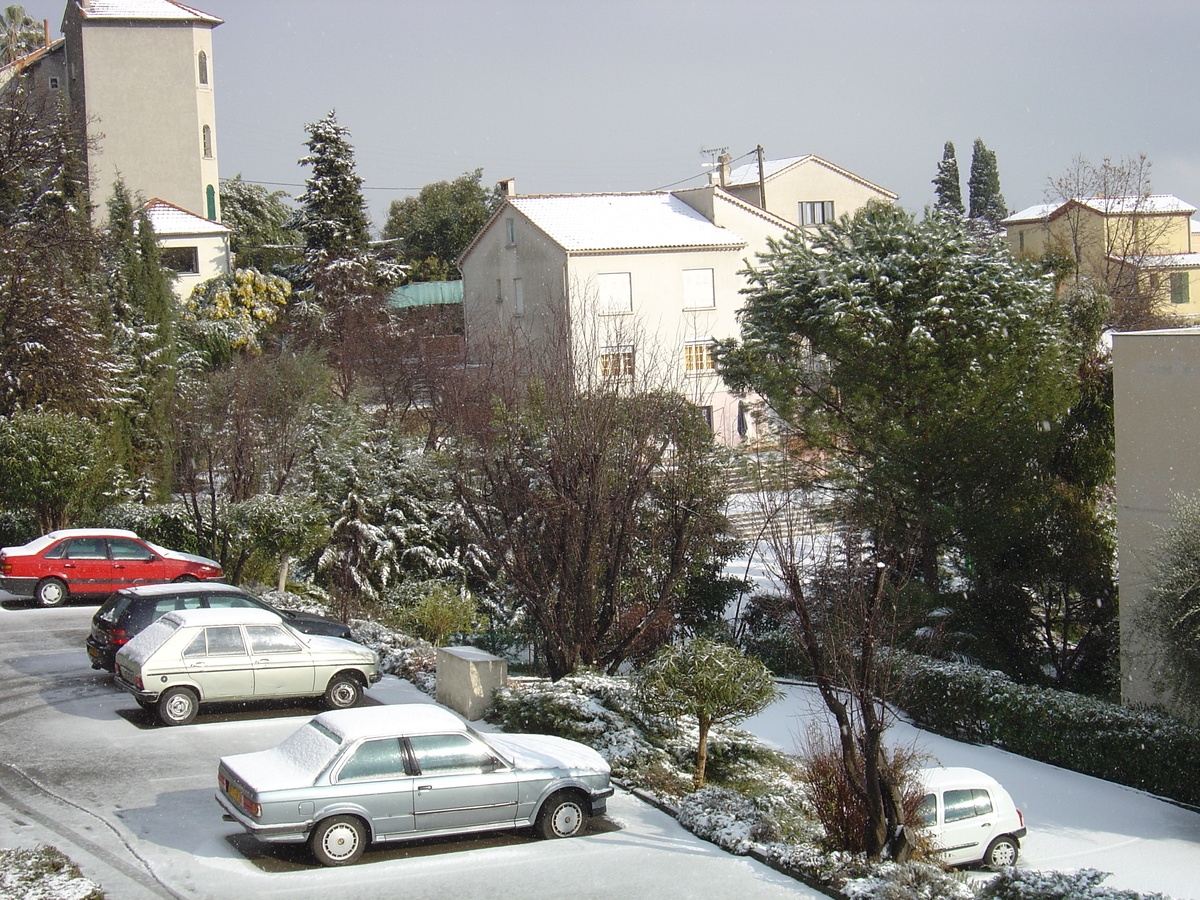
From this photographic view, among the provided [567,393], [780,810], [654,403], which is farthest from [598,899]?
[654,403]

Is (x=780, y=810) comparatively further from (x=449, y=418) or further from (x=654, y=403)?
(x=449, y=418)

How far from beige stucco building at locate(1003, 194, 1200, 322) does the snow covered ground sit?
2788 cm

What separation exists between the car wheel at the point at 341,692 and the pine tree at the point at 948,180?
274 feet

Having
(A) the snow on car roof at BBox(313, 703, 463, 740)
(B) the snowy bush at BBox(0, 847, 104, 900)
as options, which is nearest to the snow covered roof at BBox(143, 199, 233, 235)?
(A) the snow on car roof at BBox(313, 703, 463, 740)

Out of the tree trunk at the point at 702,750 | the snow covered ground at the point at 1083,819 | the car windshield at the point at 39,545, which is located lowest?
the snow covered ground at the point at 1083,819

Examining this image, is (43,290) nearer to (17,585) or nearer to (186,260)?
(17,585)

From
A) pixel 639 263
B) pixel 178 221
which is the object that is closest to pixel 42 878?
pixel 639 263

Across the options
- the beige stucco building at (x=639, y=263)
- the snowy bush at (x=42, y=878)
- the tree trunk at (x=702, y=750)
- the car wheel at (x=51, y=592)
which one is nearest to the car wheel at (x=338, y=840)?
the snowy bush at (x=42, y=878)

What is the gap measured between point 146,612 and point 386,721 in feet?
22.4

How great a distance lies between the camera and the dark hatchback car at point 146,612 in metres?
15.1

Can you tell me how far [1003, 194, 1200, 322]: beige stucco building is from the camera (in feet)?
176

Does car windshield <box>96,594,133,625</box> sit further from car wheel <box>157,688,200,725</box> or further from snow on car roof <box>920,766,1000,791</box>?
snow on car roof <box>920,766,1000,791</box>

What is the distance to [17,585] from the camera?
68.5 feet

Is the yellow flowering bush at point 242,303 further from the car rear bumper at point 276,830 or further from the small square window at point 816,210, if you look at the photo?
the car rear bumper at point 276,830
